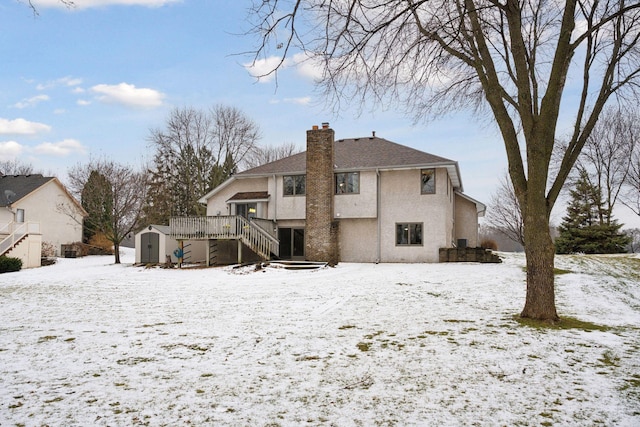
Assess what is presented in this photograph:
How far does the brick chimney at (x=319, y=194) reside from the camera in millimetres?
22062

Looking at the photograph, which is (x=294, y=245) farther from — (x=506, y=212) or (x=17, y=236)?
(x=506, y=212)

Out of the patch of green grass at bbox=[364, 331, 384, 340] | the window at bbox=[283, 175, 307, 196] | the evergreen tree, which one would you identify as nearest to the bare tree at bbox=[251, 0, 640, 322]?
the patch of green grass at bbox=[364, 331, 384, 340]

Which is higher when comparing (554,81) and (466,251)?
(554,81)

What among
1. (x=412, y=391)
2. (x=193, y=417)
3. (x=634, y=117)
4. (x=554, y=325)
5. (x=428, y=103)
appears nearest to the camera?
(x=193, y=417)

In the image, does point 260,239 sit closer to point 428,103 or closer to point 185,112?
point 428,103

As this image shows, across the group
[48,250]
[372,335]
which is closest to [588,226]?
[372,335]

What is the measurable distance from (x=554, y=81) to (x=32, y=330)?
9.64 meters

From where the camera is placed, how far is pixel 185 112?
40.0 m

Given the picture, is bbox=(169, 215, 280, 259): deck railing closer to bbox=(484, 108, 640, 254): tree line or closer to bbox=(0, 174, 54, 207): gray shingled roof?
bbox=(0, 174, 54, 207): gray shingled roof

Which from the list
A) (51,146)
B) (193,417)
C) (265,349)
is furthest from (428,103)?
(51,146)

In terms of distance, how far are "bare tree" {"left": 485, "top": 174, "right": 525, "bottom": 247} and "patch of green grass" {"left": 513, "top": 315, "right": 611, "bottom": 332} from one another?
28972 millimetres

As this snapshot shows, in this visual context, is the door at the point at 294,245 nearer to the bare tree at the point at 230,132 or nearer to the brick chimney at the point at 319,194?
the brick chimney at the point at 319,194

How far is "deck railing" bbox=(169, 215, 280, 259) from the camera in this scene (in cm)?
2144

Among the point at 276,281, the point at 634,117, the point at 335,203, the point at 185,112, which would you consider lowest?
the point at 276,281
